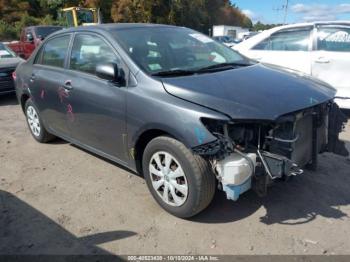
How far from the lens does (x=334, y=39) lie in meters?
6.17

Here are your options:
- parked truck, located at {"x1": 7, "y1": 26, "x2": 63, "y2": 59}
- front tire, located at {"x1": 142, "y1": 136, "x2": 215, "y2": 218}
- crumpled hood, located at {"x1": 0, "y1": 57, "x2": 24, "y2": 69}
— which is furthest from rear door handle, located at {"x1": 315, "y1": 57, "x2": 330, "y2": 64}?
parked truck, located at {"x1": 7, "y1": 26, "x2": 63, "y2": 59}

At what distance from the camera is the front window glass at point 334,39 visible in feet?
20.0

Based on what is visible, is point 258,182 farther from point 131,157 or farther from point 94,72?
point 94,72

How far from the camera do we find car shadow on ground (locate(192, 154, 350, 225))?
11.1 ft

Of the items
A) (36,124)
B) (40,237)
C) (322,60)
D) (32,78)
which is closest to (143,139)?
(40,237)

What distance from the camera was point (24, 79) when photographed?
5363mm

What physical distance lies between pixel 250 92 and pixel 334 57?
367cm

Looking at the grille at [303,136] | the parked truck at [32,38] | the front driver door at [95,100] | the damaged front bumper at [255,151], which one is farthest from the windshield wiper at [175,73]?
the parked truck at [32,38]

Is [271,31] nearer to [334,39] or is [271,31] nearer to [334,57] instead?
[334,39]

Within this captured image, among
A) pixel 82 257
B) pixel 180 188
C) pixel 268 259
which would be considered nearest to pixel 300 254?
pixel 268 259

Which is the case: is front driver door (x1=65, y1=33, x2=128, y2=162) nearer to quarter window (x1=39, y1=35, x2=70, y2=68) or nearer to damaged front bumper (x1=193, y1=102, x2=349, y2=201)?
quarter window (x1=39, y1=35, x2=70, y2=68)

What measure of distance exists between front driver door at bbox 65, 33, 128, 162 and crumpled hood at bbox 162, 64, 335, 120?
0.65 meters

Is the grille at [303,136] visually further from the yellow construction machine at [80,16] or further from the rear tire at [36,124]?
the yellow construction machine at [80,16]

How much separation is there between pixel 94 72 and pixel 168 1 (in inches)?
1500
